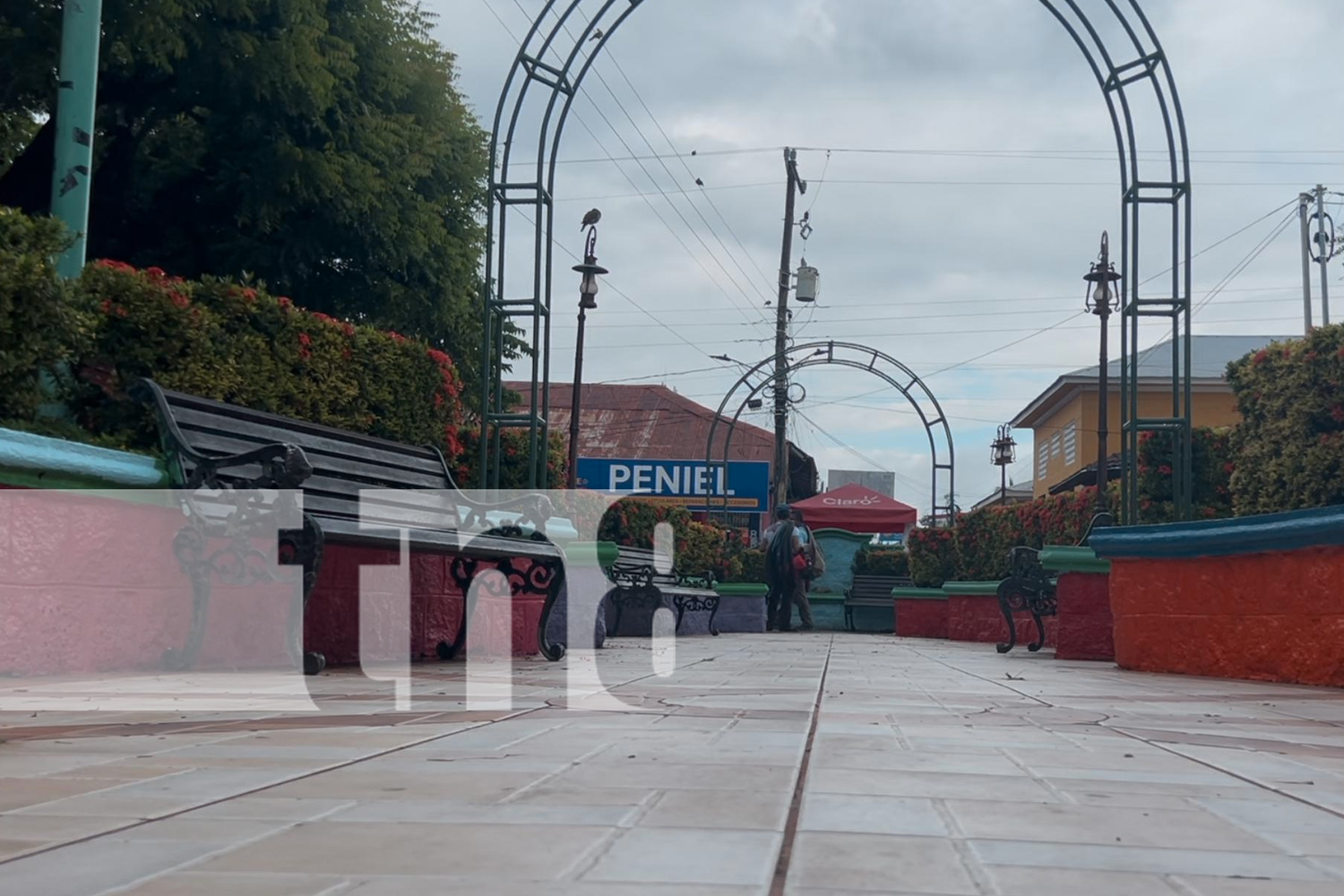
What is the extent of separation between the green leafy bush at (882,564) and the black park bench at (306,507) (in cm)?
2112

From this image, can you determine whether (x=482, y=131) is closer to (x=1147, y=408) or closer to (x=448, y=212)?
(x=448, y=212)

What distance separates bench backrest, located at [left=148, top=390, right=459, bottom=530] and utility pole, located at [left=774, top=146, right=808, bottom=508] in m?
18.0

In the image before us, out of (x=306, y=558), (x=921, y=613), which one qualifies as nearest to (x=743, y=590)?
(x=921, y=613)

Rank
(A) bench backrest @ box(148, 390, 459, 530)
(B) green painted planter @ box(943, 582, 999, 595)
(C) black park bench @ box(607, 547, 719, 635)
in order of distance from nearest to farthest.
→ (A) bench backrest @ box(148, 390, 459, 530) < (C) black park bench @ box(607, 547, 719, 635) < (B) green painted planter @ box(943, 582, 999, 595)

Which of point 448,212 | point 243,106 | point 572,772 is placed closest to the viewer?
point 572,772

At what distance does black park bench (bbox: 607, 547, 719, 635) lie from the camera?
14.0m

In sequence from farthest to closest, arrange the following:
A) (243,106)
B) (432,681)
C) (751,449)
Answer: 1. (751,449)
2. (243,106)
3. (432,681)

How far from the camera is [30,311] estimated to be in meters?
5.55

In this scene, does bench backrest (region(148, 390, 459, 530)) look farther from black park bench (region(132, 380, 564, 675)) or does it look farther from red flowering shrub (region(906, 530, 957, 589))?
red flowering shrub (region(906, 530, 957, 589))

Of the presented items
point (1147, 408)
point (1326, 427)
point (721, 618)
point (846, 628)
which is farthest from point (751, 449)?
point (1326, 427)

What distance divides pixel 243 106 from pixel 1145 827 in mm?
14960

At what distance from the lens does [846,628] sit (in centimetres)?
2789

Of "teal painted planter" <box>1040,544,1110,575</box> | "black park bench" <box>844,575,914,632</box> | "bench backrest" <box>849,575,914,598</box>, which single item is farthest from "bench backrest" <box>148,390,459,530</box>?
"bench backrest" <box>849,575,914,598</box>

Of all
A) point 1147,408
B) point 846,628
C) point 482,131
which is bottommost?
point 846,628
